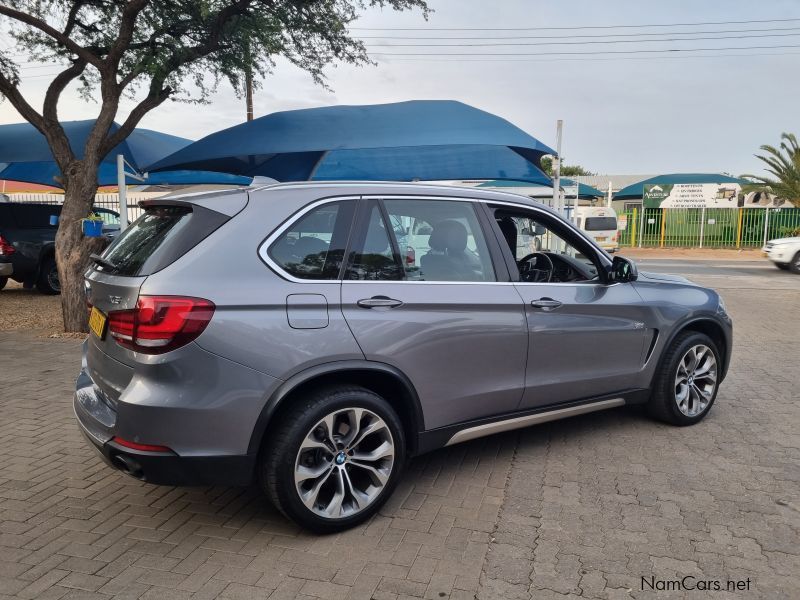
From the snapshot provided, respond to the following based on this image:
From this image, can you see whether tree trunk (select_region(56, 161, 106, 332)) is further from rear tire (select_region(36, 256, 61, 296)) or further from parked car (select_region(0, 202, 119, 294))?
rear tire (select_region(36, 256, 61, 296))

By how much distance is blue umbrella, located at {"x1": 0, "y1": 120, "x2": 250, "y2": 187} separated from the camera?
10.9 meters

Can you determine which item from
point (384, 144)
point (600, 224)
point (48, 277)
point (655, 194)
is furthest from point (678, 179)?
point (48, 277)

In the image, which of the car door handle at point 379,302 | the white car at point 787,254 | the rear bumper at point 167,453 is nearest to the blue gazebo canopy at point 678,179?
the white car at point 787,254

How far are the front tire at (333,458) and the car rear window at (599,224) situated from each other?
20722 mm

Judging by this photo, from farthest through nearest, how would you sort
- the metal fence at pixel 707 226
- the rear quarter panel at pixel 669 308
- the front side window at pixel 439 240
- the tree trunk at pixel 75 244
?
the metal fence at pixel 707 226
the tree trunk at pixel 75 244
the rear quarter panel at pixel 669 308
the front side window at pixel 439 240

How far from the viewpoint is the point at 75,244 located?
8352 mm

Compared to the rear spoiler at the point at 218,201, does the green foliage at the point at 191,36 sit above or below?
above

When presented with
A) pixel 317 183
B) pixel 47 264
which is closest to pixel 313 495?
pixel 317 183

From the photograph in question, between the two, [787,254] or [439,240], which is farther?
[787,254]

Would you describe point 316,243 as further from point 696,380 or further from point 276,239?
point 696,380

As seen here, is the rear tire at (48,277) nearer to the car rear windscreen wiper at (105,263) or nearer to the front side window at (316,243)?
the car rear windscreen wiper at (105,263)

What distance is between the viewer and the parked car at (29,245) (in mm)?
11766

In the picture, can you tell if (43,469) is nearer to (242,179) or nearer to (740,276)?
(242,179)

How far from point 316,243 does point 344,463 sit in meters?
1.12
